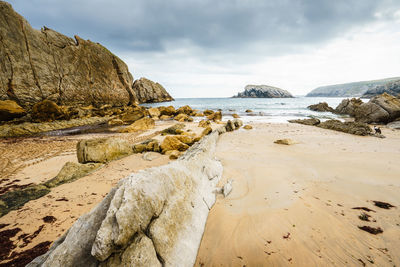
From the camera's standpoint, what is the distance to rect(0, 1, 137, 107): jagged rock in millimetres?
18969

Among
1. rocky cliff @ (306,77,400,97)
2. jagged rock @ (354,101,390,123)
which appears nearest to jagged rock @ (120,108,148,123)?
jagged rock @ (354,101,390,123)

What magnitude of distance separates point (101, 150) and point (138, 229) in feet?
17.1

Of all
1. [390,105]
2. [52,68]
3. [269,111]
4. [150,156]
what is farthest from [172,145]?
[52,68]

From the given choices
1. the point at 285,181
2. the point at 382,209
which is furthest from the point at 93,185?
the point at 382,209

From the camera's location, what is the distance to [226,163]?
5.30m

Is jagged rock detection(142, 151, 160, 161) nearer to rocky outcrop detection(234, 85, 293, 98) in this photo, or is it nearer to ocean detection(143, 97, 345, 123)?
ocean detection(143, 97, 345, 123)

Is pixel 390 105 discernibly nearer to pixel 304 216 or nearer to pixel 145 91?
pixel 304 216

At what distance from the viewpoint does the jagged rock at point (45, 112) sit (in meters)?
15.1

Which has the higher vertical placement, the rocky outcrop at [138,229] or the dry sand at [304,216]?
the rocky outcrop at [138,229]

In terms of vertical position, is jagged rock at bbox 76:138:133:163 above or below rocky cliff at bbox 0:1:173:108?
below

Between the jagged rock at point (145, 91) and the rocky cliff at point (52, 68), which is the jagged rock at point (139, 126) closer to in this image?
the rocky cliff at point (52, 68)

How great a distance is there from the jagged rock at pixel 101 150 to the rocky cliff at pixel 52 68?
2214 centimetres

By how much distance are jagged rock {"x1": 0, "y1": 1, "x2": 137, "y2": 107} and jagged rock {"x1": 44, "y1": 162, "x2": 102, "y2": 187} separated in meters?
22.9

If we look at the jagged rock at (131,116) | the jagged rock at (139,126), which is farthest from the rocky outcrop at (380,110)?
the jagged rock at (131,116)
